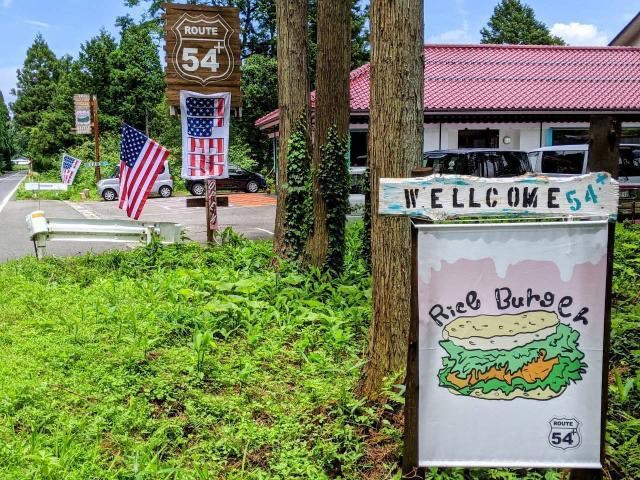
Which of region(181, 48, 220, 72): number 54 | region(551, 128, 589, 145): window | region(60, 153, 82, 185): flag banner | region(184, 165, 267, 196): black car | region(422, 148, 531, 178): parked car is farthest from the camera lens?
region(60, 153, 82, 185): flag banner

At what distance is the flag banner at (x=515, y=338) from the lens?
2.77 metres

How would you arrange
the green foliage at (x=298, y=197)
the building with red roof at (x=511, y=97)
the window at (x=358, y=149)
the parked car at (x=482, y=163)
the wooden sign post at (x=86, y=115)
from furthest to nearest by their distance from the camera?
the wooden sign post at (x=86, y=115)
the window at (x=358, y=149)
the building with red roof at (x=511, y=97)
the parked car at (x=482, y=163)
the green foliage at (x=298, y=197)

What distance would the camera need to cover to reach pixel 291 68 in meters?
8.36

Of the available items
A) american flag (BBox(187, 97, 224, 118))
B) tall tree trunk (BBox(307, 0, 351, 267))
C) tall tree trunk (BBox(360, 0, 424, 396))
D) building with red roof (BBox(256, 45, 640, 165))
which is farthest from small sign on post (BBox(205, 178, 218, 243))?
building with red roof (BBox(256, 45, 640, 165))

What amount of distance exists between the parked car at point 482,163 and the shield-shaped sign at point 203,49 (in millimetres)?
5612

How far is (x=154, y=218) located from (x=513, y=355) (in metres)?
16.4

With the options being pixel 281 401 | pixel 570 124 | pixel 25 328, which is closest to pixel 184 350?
pixel 281 401

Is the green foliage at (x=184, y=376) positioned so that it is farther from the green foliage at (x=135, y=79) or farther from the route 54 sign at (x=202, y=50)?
the green foliage at (x=135, y=79)

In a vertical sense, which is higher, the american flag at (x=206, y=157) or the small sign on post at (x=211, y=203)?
the american flag at (x=206, y=157)

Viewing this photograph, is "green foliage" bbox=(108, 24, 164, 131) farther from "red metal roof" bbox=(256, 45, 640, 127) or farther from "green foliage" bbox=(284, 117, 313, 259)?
"green foliage" bbox=(284, 117, 313, 259)

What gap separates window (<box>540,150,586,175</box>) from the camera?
46.7 feet

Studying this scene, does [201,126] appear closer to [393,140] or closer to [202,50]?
[202,50]

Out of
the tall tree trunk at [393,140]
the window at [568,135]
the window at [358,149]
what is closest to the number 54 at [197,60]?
the tall tree trunk at [393,140]

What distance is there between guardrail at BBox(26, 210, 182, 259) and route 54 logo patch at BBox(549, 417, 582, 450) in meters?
7.57
